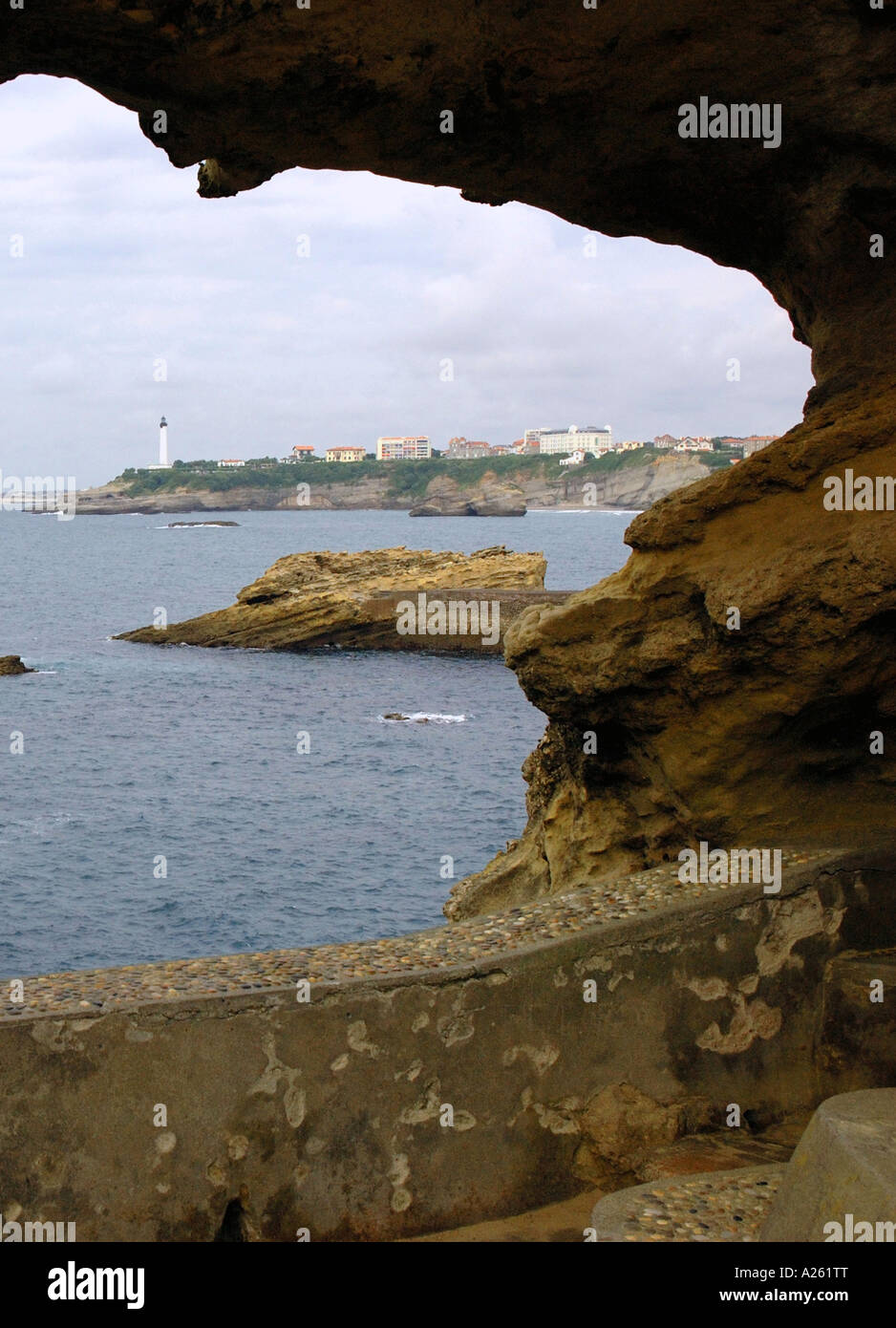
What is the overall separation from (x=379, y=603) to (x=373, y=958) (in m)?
50.8

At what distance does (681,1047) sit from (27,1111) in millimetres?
4857

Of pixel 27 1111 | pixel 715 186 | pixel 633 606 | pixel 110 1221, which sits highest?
pixel 715 186

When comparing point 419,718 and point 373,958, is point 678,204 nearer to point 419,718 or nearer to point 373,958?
point 373,958

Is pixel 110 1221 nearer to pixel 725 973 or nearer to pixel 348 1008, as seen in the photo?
pixel 348 1008

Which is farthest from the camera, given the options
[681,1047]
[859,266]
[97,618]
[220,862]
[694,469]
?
[694,469]

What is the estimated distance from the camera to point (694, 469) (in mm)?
183000

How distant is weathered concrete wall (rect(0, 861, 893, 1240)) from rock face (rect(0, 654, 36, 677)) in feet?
157

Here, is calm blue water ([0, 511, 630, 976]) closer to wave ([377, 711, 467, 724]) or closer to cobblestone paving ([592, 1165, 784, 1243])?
wave ([377, 711, 467, 724])

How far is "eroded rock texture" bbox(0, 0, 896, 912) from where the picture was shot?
9.49 meters

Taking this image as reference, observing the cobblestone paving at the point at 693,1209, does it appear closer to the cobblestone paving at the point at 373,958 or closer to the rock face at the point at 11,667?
the cobblestone paving at the point at 373,958

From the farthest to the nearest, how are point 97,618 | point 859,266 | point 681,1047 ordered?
point 97,618
point 859,266
point 681,1047

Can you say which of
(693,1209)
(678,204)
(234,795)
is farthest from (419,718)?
(693,1209)

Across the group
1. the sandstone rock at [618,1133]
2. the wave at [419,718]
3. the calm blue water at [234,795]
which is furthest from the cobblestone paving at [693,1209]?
the wave at [419,718]

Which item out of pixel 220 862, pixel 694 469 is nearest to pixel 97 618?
pixel 220 862
